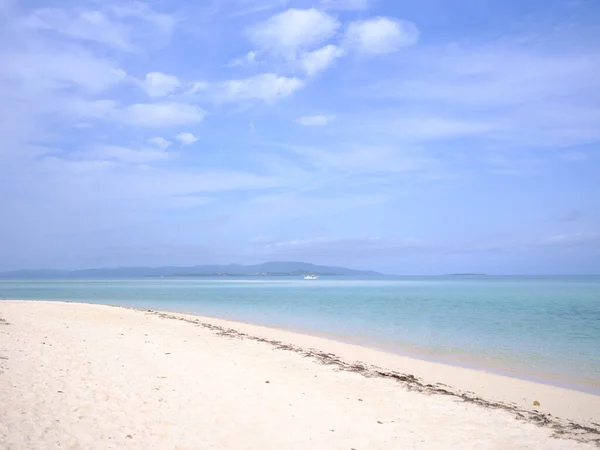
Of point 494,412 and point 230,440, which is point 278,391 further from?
point 494,412

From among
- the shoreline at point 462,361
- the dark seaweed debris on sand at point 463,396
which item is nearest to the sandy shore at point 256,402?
the dark seaweed debris on sand at point 463,396

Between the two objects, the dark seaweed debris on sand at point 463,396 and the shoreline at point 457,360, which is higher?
the dark seaweed debris on sand at point 463,396

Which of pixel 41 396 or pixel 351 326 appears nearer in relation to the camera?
pixel 41 396

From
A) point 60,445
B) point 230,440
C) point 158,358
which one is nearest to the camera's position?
point 60,445

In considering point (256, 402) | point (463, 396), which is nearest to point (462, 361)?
point (463, 396)

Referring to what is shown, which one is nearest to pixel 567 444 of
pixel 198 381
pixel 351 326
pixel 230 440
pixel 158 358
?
pixel 230 440

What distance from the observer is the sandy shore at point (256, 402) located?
6855mm

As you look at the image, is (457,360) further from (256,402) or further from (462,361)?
(256,402)

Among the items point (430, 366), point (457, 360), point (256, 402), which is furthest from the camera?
point (457, 360)

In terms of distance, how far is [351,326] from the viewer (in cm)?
2589

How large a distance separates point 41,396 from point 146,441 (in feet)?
9.60

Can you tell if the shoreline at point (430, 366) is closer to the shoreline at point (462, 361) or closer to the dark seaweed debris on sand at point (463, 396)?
the shoreline at point (462, 361)

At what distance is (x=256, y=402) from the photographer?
28.6 ft

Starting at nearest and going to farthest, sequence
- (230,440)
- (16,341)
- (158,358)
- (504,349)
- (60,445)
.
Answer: (60,445) < (230,440) < (158,358) < (16,341) < (504,349)
